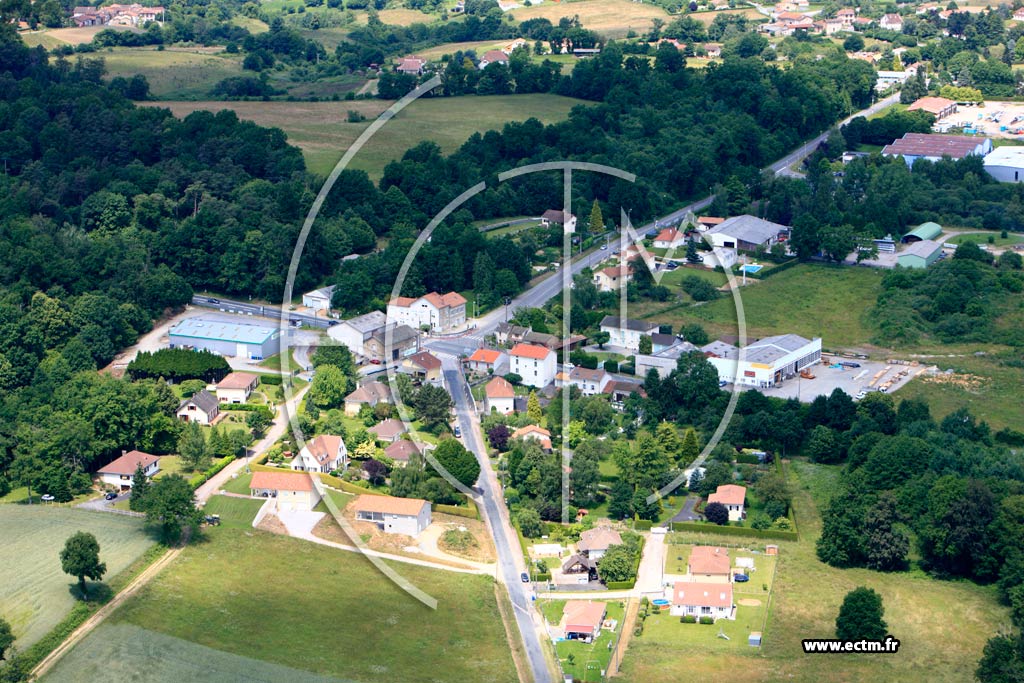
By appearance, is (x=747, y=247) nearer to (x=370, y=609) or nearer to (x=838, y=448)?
(x=838, y=448)

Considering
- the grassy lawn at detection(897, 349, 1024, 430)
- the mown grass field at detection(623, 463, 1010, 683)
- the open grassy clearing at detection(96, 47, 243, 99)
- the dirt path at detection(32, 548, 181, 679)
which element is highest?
the open grassy clearing at detection(96, 47, 243, 99)

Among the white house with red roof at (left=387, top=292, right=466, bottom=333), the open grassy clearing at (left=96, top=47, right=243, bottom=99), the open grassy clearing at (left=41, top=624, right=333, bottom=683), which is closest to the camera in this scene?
the open grassy clearing at (left=41, top=624, right=333, bottom=683)

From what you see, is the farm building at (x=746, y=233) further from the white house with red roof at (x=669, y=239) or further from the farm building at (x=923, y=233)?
the farm building at (x=923, y=233)

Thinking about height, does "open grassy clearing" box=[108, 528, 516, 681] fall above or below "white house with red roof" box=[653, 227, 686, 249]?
below

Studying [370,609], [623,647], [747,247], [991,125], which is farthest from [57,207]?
[991,125]

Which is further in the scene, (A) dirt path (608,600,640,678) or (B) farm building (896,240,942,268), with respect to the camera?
(B) farm building (896,240,942,268)

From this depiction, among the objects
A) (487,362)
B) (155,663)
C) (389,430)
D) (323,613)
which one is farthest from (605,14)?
(155,663)

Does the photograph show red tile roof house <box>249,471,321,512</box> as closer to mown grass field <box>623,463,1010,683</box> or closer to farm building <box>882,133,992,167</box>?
mown grass field <box>623,463,1010,683</box>

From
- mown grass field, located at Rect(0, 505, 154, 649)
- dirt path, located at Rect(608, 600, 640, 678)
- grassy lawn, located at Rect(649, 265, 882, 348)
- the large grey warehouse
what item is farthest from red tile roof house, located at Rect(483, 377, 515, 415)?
dirt path, located at Rect(608, 600, 640, 678)
